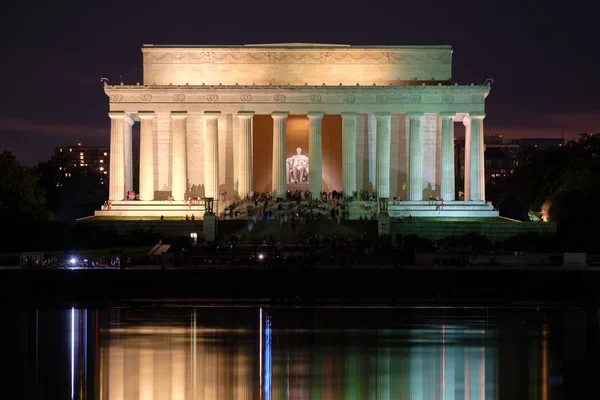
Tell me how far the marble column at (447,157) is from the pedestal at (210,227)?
28005 millimetres

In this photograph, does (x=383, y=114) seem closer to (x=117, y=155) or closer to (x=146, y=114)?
(x=146, y=114)

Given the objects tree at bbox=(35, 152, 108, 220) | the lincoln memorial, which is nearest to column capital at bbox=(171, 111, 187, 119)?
the lincoln memorial

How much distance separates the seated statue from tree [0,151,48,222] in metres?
26.5

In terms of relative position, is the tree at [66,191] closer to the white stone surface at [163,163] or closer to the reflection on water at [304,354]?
the white stone surface at [163,163]

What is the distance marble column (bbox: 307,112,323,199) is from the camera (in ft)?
404

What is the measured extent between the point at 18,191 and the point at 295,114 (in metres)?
29.4

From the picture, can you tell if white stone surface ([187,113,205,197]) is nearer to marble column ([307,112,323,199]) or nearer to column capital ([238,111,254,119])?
column capital ([238,111,254,119])

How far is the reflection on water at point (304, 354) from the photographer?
43.6 meters

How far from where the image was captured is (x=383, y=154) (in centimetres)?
12338

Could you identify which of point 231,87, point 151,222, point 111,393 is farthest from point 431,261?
point 111,393

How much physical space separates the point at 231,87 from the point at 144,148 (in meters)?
11.2

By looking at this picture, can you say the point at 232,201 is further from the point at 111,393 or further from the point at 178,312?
the point at 111,393

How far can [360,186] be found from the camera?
127m

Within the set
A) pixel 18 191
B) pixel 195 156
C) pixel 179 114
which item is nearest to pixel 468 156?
pixel 195 156
